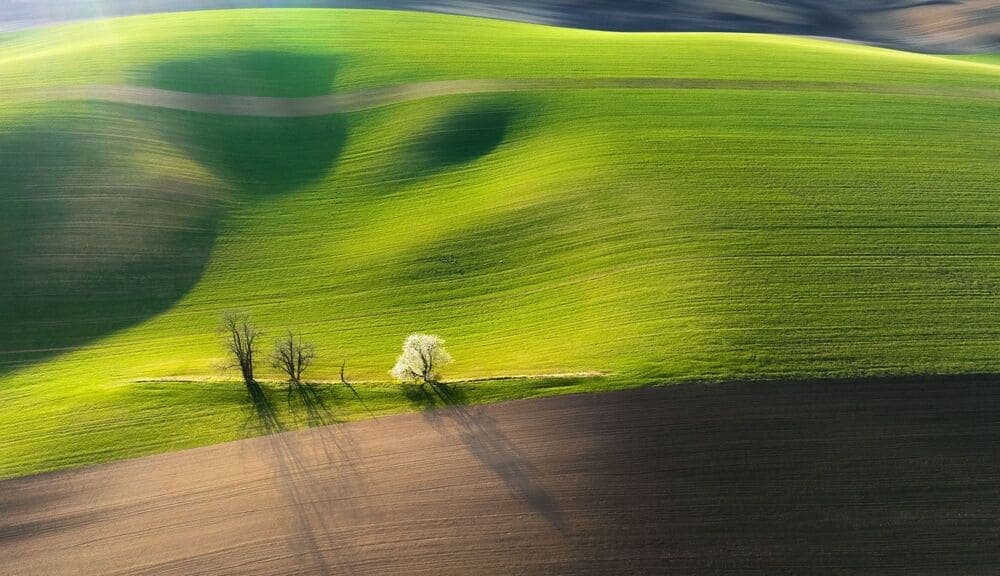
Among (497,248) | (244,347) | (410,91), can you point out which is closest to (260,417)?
(244,347)

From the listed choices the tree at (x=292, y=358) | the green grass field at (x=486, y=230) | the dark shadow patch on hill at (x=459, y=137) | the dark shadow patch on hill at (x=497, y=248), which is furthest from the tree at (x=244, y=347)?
the dark shadow patch on hill at (x=459, y=137)

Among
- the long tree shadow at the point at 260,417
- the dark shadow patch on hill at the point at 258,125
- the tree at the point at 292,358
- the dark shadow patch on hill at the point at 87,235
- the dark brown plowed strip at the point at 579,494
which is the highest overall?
the dark shadow patch on hill at the point at 258,125

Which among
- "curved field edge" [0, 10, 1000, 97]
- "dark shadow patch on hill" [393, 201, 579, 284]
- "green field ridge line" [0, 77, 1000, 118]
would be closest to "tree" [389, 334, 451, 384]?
"dark shadow patch on hill" [393, 201, 579, 284]

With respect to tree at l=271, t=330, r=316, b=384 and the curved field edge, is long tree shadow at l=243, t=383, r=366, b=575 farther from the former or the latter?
the curved field edge

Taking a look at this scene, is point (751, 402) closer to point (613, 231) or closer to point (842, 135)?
point (613, 231)

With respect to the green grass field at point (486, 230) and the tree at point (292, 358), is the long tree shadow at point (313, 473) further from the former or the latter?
the green grass field at point (486, 230)

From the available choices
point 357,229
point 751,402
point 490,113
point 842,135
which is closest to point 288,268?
point 357,229
